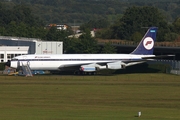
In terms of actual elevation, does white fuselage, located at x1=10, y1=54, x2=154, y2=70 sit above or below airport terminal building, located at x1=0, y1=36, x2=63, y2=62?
below

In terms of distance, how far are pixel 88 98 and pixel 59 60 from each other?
37.1m

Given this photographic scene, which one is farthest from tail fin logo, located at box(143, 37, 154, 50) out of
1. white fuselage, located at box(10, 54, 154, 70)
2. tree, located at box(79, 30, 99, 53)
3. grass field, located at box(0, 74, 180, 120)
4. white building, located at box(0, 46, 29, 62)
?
tree, located at box(79, 30, 99, 53)

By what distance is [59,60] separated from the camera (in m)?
104

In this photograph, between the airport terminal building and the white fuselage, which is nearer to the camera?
the white fuselage

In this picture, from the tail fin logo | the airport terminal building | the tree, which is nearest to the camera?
the tail fin logo

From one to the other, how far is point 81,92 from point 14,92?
7161mm

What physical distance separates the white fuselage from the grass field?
6.44 metres

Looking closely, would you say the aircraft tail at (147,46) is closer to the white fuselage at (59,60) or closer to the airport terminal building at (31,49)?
the white fuselage at (59,60)

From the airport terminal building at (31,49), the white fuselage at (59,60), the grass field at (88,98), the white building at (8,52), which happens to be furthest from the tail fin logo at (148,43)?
the white building at (8,52)

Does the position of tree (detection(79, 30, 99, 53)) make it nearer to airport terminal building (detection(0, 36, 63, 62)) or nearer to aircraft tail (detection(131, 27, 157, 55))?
airport terminal building (detection(0, 36, 63, 62))

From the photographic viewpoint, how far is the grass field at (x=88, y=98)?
52.9 meters

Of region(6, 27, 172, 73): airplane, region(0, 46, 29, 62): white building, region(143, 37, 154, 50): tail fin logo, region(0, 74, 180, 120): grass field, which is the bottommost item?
region(0, 74, 180, 120): grass field

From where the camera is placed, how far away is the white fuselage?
10312 centimetres

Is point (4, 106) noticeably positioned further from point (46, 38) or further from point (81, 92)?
point (46, 38)
